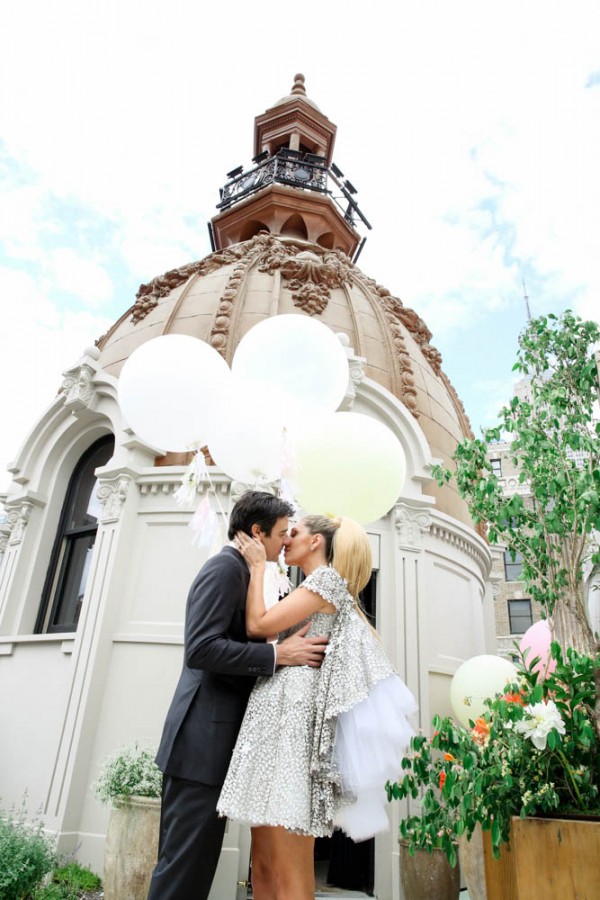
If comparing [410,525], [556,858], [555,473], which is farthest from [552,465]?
[410,525]

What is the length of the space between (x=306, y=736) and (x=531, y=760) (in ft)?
4.16

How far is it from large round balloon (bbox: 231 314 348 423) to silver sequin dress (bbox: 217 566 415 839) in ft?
6.77

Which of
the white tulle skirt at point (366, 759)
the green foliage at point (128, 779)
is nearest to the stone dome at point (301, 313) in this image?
the green foliage at point (128, 779)

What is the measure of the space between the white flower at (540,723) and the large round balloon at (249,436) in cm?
222

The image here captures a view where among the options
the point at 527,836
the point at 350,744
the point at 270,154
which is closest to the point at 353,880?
the point at 527,836

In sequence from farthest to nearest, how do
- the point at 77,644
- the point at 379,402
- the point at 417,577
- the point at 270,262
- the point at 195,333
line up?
the point at 270,262 < the point at 195,333 < the point at 379,402 < the point at 417,577 < the point at 77,644

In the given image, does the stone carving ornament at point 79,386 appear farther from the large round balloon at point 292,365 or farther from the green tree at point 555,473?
the green tree at point 555,473

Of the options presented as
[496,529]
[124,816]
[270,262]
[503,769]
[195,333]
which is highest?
[270,262]

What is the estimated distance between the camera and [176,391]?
171 inches

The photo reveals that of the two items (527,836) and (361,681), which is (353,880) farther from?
(361,681)

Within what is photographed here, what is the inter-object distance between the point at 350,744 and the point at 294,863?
0.55 m

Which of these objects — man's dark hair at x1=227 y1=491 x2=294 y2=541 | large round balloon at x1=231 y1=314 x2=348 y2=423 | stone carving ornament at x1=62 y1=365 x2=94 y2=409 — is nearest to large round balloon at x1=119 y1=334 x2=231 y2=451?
large round balloon at x1=231 y1=314 x2=348 y2=423

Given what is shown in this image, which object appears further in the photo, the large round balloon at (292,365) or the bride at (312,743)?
the large round balloon at (292,365)

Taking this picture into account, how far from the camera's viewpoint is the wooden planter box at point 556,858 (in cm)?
260
